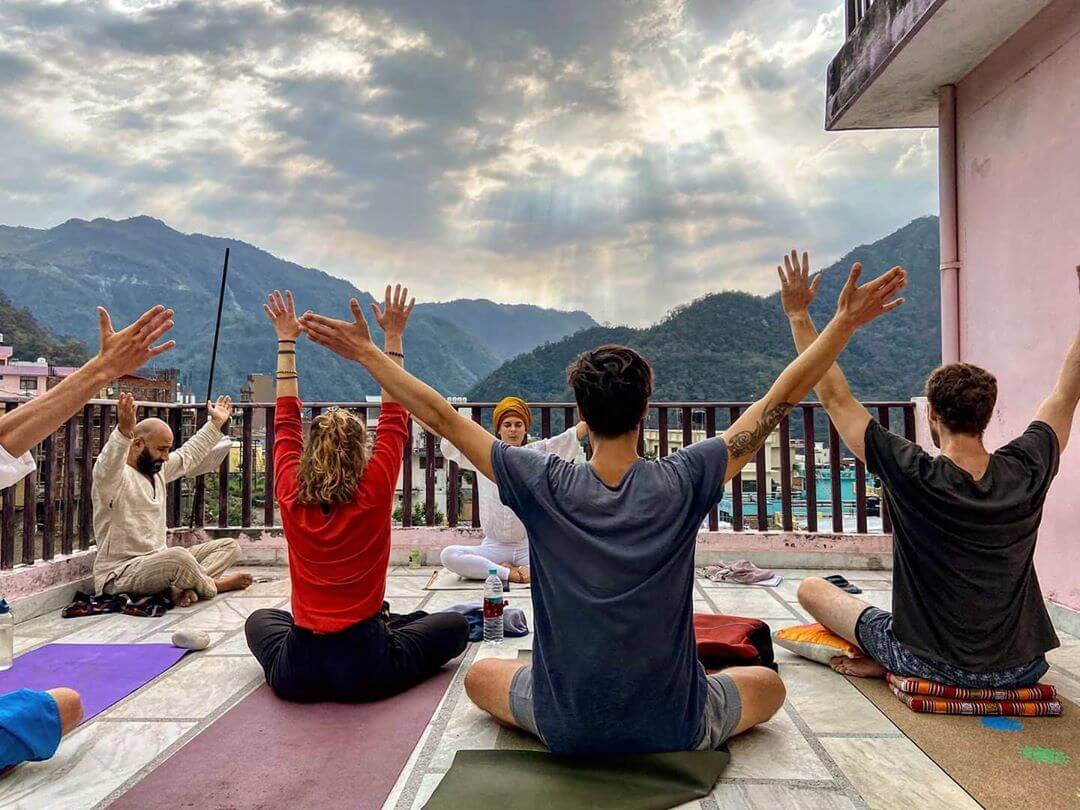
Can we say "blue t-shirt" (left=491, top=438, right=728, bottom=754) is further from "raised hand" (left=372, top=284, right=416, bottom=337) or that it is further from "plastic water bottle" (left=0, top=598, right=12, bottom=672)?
"plastic water bottle" (left=0, top=598, right=12, bottom=672)

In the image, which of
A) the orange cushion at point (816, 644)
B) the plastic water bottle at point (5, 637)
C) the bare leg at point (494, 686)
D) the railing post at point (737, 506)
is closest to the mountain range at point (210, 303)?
the railing post at point (737, 506)

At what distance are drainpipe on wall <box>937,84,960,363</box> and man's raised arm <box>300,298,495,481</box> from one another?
3.87 metres

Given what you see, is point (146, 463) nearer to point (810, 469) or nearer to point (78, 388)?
point (78, 388)

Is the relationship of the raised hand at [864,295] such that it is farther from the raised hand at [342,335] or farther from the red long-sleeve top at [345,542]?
the red long-sleeve top at [345,542]

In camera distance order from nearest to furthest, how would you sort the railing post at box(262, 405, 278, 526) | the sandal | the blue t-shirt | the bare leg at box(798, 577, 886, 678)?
the blue t-shirt, the bare leg at box(798, 577, 886, 678), the sandal, the railing post at box(262, 405, 278, 526)

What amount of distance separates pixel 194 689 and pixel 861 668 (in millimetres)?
2645

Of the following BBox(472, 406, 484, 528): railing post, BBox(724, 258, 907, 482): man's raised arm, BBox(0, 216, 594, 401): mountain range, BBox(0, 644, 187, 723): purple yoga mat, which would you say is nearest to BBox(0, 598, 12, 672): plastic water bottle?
BBox(0, 644, 187, 723): purple yoga mat

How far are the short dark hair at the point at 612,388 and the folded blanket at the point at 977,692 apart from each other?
Answer: 161 centimetres

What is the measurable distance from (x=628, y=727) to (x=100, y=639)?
288 centimetres

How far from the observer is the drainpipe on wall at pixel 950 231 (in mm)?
4352

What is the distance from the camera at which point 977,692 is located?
233 centimetres

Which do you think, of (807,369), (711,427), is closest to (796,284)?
(807,369)

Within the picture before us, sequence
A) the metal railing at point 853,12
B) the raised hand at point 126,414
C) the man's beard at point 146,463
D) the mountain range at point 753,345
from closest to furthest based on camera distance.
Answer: the raised hand at point 126,414, the man's beard at point 146,463, the metal railing at point 853,12, the mountain range at point 753,345

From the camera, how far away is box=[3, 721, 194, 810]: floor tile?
A: 177 centimetres
